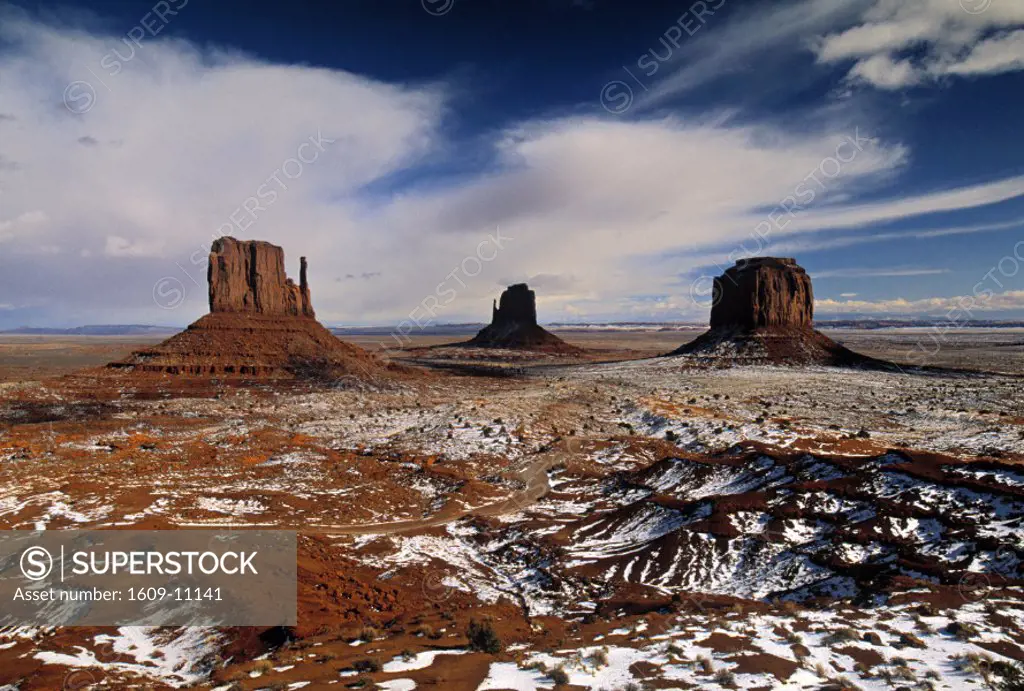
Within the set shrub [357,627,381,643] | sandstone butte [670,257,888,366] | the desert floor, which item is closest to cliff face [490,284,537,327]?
sandstone butte [670,257,888,366]

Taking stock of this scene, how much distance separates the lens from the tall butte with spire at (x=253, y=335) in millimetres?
49938

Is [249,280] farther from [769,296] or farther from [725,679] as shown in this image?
[769,296]

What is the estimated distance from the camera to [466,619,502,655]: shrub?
7.97 meters

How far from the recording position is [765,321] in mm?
73875

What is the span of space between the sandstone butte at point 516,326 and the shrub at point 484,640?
109 metres

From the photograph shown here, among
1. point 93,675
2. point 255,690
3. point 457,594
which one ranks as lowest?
point 457,594

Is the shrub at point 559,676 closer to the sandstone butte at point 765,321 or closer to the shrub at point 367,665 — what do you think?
the shrub at point 367,665

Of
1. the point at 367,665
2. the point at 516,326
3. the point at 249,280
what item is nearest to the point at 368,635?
the point at 367,665

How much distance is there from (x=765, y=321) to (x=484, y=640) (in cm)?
7583

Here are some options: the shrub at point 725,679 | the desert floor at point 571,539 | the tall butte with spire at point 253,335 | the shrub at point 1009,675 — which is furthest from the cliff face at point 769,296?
the shrub at point 725,679

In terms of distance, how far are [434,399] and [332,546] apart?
28.4m

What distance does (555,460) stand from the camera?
75.4 feet

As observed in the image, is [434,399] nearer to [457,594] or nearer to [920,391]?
[457,594]

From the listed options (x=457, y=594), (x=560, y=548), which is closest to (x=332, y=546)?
(x=457, y=594)
